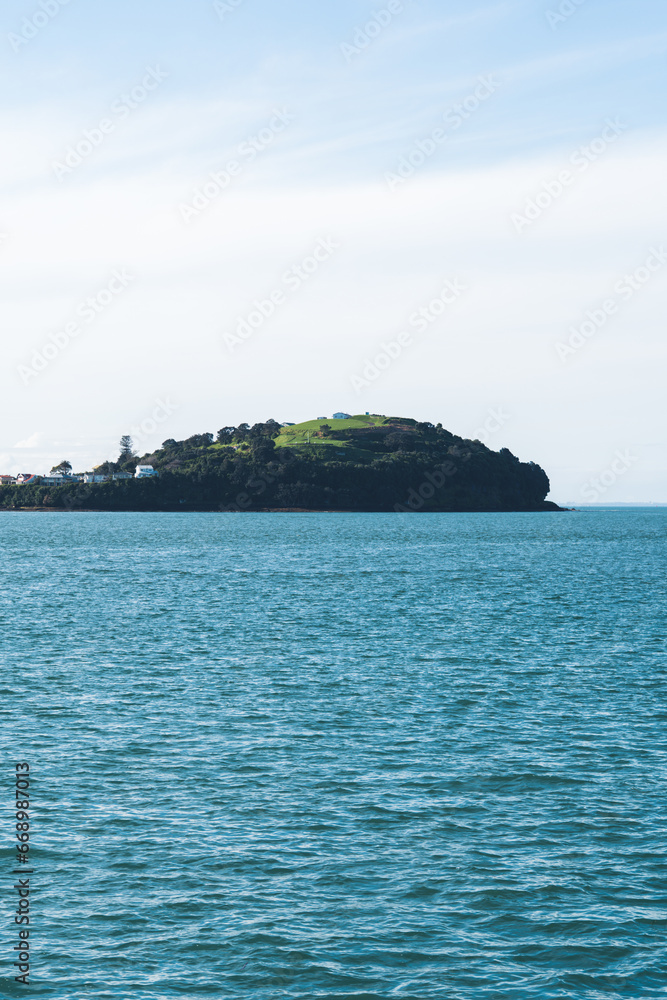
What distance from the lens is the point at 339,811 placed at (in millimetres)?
24125

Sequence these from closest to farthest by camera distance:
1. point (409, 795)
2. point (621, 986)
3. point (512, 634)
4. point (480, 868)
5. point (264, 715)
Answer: point (621, 986)
point (480, 868)
point (409, 795)
point (264, 715)
point (512, 634)

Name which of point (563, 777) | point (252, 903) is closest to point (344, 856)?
point (252, 903)

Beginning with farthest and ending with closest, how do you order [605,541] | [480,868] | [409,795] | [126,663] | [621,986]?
[605,541], [126,663], [409,795], [480,868], [621,986]

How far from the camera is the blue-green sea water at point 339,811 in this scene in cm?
1686

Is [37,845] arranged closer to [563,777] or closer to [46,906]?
[46,906]

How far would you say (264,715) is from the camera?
34406 millimetres

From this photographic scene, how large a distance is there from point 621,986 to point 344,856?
713cm

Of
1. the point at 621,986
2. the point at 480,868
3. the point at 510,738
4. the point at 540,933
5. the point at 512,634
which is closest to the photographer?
the point at 621,986

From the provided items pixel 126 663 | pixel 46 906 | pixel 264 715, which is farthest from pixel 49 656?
pixel 46 906

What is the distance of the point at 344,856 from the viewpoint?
69.8 ft

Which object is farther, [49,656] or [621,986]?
[49,656]

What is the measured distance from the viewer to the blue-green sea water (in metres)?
16.9

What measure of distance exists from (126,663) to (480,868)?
28.8m

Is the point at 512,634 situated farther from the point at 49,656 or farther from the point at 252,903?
the point at 252,903
